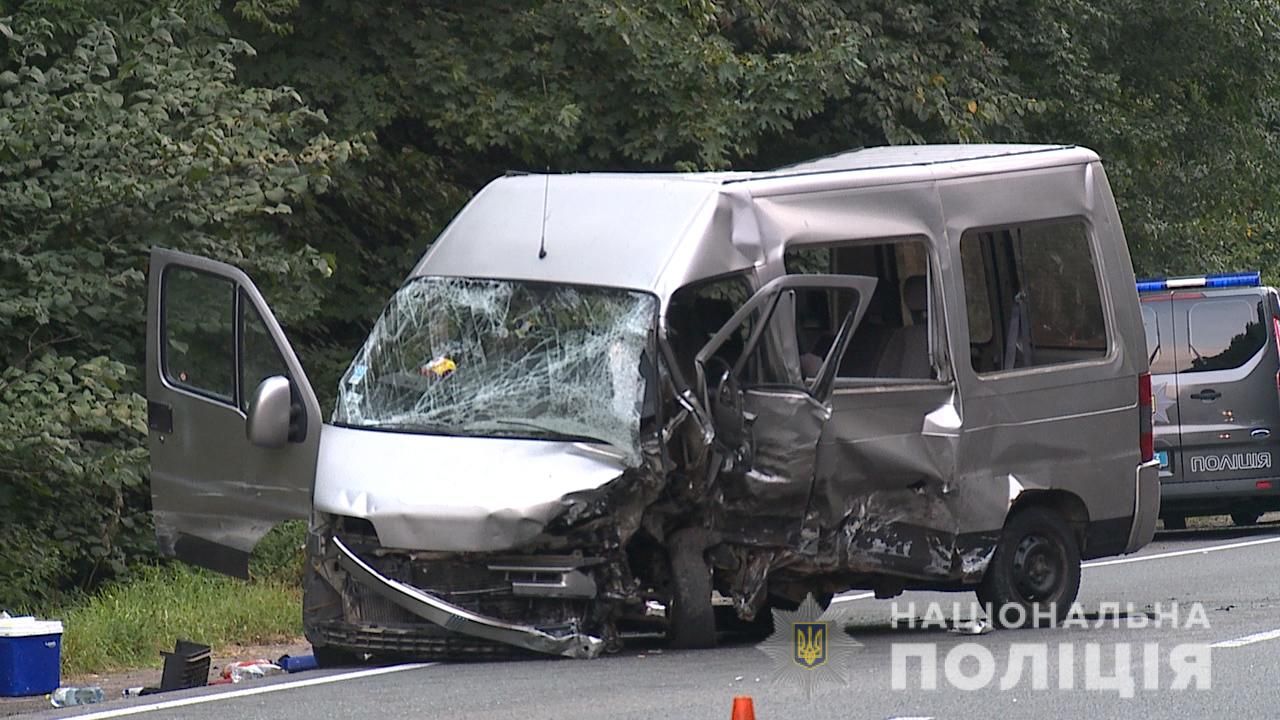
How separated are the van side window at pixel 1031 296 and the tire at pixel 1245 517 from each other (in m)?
7.48

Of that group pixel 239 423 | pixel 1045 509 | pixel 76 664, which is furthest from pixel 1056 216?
pixel 76 664

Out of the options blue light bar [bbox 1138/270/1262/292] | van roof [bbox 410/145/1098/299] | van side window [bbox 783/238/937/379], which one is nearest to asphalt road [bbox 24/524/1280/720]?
van side window [bbox 783/238/937/379]

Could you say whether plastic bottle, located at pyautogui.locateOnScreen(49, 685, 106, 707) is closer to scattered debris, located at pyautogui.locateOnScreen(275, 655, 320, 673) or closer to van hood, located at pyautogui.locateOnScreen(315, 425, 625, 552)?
scattered debris, located at pyautogui.locateOnScreen(275, 655, 320, 673)

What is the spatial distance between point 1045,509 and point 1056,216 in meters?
1.51

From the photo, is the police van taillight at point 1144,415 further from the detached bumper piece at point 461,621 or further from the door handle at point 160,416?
the door handle at point 160,416

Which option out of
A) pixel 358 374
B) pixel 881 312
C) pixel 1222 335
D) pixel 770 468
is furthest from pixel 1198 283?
pixel 358 374

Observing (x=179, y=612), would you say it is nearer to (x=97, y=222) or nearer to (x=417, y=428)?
(x=97, y=222)

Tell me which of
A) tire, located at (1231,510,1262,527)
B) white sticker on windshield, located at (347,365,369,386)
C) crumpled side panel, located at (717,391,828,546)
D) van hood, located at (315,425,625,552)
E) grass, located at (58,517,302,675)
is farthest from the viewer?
tire, located at (1231,510,1262,527)

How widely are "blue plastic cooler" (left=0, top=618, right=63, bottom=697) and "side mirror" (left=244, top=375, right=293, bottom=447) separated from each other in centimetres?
131

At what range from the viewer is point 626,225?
9.84 m

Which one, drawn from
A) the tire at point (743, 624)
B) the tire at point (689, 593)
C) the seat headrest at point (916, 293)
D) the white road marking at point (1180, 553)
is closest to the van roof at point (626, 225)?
the seat headrest at point (916, 293)

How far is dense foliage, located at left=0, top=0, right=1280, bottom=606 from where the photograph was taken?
13.0 m

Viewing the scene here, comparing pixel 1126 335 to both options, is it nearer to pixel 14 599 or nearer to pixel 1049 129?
pixel 14 599

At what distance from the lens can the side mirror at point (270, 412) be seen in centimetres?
964
